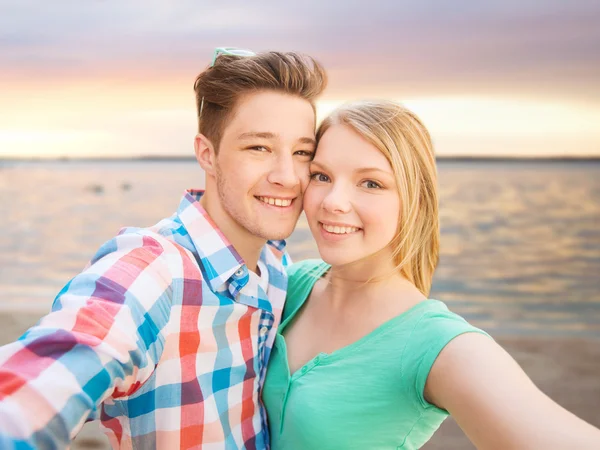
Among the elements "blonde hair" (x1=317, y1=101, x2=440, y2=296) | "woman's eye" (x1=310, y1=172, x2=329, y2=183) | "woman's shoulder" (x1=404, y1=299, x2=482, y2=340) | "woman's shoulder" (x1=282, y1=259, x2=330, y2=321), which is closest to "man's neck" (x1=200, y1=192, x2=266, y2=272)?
"woman's shoulder" (x1=282, y1=259, x2=330, y2=321)

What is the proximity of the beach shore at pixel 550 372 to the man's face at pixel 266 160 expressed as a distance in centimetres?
311

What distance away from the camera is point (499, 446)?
1.51m

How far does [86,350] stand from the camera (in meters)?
1.43

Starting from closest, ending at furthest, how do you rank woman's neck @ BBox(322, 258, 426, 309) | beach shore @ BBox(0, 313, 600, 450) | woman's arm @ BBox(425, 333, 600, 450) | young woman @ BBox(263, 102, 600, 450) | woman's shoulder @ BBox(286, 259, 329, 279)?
woman's arm @ BBox(425, 333, 600, 450), young woman @ BBox(263, 102, 600, 450), woman's neck @ BBox(322, 258, 426, 309), woman's shoulder @ BBox(286, 259, 329, 279), beach shore @ BBox(0, 313, 600, 450)

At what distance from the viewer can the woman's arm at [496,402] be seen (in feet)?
4.64

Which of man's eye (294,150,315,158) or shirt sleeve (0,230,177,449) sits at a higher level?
man's eye (294,150,315,158)

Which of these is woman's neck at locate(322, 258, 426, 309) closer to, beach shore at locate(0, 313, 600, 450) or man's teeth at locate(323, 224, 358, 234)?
man's teeth at locate(323, 224, 358, 234)

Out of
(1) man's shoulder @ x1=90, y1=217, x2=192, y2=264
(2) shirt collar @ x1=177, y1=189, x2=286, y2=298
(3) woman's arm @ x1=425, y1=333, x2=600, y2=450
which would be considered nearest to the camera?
(3) woman's arm @ x1=425, y1=333, x2=600, y2=450

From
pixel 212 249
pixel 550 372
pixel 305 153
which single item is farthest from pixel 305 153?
pixel 550 372

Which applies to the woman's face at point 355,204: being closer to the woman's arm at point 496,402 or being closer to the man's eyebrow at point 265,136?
the man's eyebrow at point 265,136

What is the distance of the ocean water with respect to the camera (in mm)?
9237

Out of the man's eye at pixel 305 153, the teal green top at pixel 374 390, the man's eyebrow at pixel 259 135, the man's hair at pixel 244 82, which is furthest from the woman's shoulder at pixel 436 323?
the man's hair at pixel 244 82

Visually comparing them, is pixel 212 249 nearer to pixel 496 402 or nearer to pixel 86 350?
pixel 86 350

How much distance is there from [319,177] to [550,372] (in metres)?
4.84
